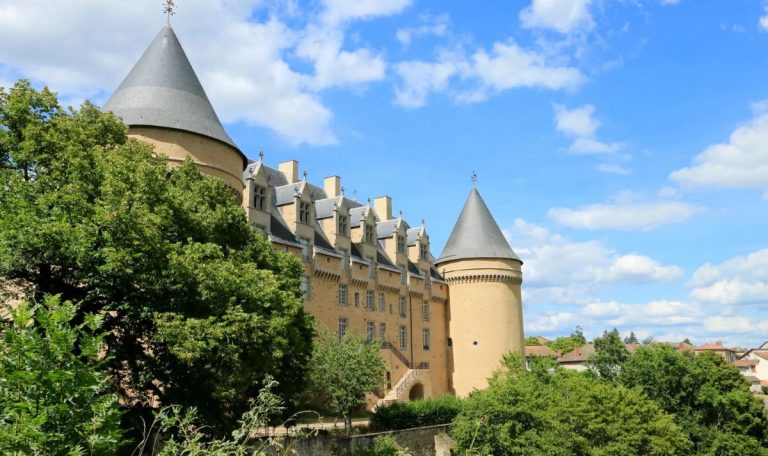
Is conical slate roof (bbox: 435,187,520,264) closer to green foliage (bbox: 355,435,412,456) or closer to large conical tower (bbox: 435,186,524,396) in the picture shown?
large conical tower (bbox: 435,186,524,396)

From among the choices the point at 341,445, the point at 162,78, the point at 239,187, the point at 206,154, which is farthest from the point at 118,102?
the point at 341,445

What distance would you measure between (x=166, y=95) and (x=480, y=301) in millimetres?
29143

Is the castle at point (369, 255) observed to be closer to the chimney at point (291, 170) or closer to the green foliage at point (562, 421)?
the chimney at point (291, 170)

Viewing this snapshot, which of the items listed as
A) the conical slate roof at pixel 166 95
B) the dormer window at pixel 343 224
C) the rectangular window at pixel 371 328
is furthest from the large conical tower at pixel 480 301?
the conical slate roof at pixel 166 95

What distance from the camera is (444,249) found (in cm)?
5184

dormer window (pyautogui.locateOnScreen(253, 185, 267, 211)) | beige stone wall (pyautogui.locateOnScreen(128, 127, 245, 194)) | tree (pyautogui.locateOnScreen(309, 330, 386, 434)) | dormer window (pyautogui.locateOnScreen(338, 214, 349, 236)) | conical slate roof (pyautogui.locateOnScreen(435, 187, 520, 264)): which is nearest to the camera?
beige stone wall (pyautogui.locateOnScreen(128, 127, 245, 194))

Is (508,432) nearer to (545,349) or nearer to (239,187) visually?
(239,187)

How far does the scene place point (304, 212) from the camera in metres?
37.8

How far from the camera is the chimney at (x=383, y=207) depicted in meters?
50.1

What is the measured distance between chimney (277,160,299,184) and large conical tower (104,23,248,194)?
46.4ft

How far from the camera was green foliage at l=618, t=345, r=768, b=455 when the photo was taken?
3791 cm

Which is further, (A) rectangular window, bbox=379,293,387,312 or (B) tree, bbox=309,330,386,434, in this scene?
(A) rectangular window, bbox=379,293,387,312

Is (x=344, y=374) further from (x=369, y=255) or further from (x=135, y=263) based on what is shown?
(x=369, y=255)

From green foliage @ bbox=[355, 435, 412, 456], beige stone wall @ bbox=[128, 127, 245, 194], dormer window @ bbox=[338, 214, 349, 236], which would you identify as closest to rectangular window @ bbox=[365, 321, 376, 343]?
dormer window @ bbox=[338, 214, 349, 236]
